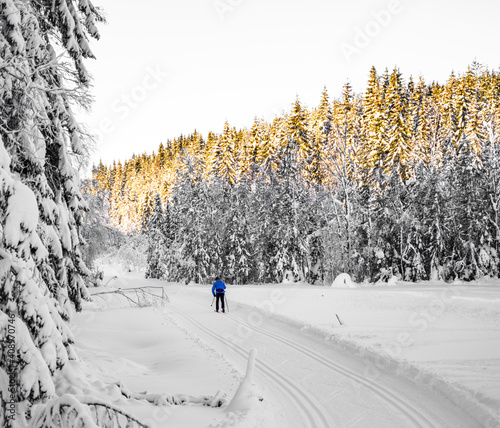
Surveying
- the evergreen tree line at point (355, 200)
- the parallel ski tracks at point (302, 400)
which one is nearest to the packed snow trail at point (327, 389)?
the parallel ski tracks at point (302, 400)

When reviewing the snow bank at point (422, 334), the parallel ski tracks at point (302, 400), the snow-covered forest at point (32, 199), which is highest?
the snow-covered forest at point (32, 199)

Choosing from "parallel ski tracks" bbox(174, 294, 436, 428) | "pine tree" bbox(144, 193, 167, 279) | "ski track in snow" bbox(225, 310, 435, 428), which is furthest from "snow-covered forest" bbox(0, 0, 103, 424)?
"pine tree" bbox(144, 193, 167, 279)

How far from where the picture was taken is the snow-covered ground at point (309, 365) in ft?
22.1

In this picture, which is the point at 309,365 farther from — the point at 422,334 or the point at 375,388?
the point at 422,334

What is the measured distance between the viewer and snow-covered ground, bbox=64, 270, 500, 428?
6.75 m

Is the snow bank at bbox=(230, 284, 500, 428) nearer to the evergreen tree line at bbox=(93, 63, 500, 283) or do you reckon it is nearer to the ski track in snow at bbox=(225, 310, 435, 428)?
the ski track in snow at bbox=(225, 310, 435, 428)

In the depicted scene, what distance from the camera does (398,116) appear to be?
3322 centimetres

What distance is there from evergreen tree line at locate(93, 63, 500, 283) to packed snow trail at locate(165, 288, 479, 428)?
16.6 m

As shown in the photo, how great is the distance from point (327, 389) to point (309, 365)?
6.28ft

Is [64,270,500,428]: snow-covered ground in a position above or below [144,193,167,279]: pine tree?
below

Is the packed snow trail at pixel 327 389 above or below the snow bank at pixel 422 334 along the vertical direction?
below

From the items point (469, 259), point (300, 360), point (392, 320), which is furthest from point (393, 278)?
point (300, 360)

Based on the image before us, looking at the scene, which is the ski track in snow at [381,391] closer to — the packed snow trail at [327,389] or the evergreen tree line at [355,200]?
the packed snow trail at [327,389]

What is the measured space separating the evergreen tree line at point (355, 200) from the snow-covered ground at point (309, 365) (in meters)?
12.0
